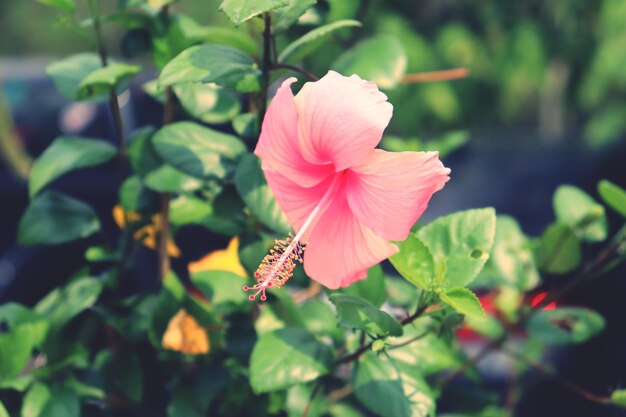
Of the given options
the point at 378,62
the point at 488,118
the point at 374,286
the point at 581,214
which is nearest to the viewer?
the point at 374,286

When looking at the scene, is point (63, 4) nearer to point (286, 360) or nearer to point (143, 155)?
point (143, 155)

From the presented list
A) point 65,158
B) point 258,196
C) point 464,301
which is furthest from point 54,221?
point 464,301

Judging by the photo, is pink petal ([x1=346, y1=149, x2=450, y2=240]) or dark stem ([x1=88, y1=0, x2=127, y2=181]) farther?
dark stem ([x1=88, y1=0, x2=127, y2=181])

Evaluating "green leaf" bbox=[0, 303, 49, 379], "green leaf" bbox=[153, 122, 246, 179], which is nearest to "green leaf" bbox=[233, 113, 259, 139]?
"green leaf" bbox=[153, 122, 246, 179]

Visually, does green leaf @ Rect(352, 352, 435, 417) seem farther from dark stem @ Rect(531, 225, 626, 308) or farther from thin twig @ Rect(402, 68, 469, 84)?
thin twig @ Rect(402, 68, 469, 84)

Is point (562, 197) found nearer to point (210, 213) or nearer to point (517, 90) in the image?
point (210, 213)

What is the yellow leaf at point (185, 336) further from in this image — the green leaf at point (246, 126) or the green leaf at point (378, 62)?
the green leaf at point (378, 62)

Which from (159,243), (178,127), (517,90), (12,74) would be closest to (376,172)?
(178,127)
